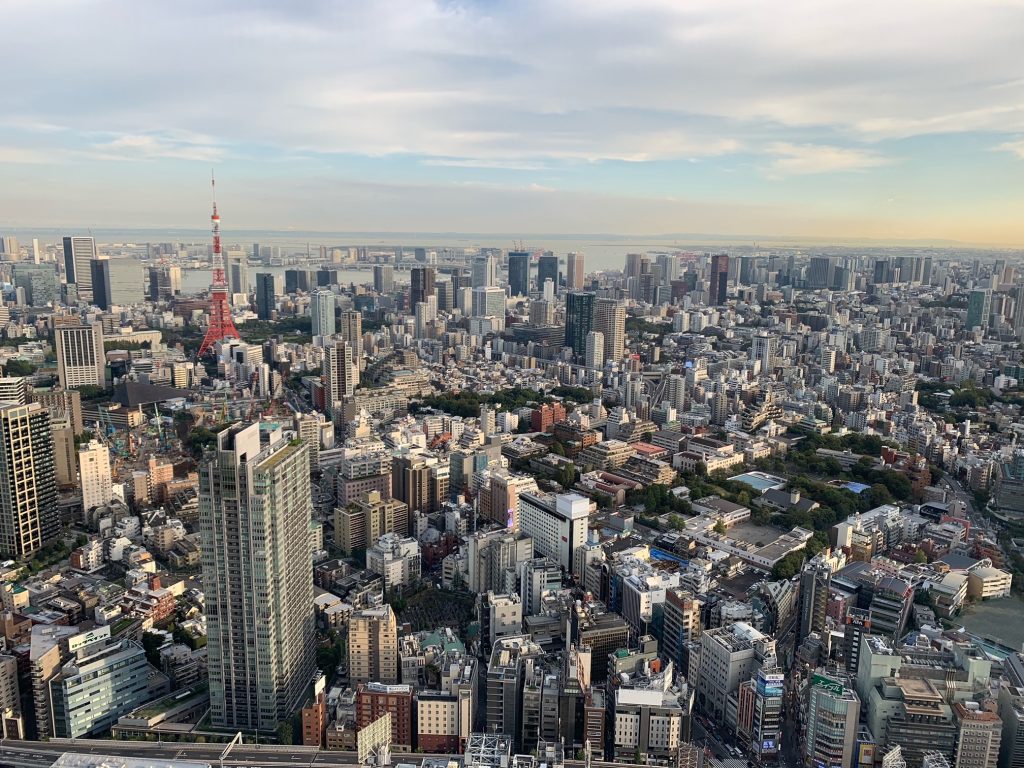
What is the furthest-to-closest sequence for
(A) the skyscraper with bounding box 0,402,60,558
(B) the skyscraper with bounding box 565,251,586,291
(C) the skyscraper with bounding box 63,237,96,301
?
1. (B) the skyscraper with bounding box 565,251,586,291
2. (C) the skyscraper with bounding box 63,237,96,301
3. (A) the skyscraper with bounding box 0,402,60,558

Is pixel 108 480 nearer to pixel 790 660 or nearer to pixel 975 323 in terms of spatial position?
pixel 790 660

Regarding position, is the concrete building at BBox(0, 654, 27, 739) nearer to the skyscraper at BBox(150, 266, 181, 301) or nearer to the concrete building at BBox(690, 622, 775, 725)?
the concrete building at BBox(690, 622, 775, 725)

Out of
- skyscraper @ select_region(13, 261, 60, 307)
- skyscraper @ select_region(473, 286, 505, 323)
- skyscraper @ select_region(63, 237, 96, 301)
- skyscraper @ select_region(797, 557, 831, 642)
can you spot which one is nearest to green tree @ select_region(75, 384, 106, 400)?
skyscraper @ select_region(797, 557, 831, 642)

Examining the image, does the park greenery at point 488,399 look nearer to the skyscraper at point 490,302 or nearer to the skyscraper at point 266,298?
the skyscraper at point 490,302

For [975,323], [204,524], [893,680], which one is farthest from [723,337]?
[204,524]

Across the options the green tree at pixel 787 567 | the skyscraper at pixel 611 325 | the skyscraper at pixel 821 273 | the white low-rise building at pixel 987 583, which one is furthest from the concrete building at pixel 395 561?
the skyscraper at pixel 821 273

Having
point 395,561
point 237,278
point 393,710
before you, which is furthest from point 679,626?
point 237,278
